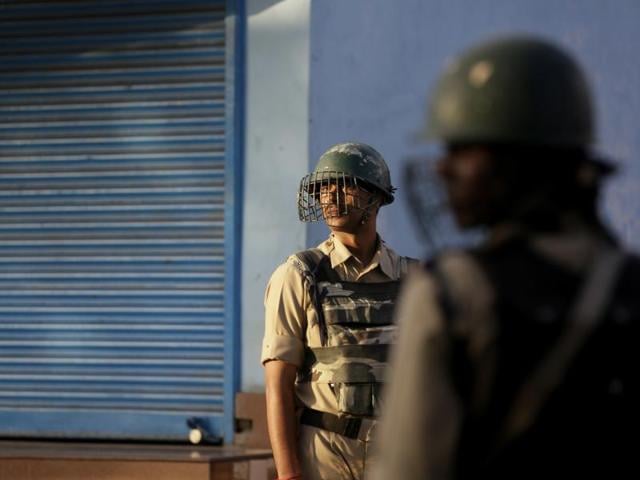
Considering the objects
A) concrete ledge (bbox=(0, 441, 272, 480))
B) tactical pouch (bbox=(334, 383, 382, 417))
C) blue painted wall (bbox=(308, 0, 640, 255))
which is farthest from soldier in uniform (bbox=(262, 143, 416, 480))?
concrete ledge (bbox=(0, 441, 272, 480))

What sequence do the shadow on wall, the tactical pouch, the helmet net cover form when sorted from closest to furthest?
1. the tactical pouch
2. the helmet net cover
3. the shadow on wall

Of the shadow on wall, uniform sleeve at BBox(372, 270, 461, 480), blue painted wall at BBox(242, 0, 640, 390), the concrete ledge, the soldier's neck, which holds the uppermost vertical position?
the shadow on wall

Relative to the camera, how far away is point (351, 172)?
5023 millimetres

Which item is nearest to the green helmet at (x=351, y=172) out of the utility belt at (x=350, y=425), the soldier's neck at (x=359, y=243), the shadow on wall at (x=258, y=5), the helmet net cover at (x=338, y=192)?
the helmet net cover at (x=338, y=192)

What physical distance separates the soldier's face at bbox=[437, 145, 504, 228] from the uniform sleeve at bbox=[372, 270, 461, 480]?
0.16 meters

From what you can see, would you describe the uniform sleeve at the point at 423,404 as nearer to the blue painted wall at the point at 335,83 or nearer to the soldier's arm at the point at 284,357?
the soldier's arm at the point at 284,357

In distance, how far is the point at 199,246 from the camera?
7.71 m

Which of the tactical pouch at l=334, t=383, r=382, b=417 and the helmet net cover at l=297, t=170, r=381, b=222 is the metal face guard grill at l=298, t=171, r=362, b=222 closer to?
the helmet net cover at l=297, t=170, r=381, b=222

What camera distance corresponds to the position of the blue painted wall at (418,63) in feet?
20.3

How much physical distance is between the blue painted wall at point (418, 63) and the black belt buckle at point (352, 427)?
1.92 meters

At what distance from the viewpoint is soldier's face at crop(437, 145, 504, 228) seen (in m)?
2.11

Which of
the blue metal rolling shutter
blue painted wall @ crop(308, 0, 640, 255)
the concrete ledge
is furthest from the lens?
the blue metal rolling shutter

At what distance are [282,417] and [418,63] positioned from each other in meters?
2.82

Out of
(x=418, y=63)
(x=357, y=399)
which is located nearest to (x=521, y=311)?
Result: (x=357, y=399)
